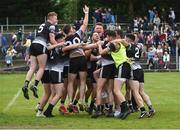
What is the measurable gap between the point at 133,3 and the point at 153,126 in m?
46.8

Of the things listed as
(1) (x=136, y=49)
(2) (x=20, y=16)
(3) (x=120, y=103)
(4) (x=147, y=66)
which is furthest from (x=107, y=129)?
(2) (x=20, y=16)

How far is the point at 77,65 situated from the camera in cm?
1466

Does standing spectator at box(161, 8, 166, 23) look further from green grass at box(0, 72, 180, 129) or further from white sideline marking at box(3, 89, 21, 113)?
green grass at box(0, 72, 180, 129)

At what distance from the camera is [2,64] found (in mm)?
42281

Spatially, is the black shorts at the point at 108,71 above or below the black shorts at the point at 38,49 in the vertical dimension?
below

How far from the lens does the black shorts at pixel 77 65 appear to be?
1466cm

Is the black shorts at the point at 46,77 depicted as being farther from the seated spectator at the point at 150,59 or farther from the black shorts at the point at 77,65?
the seated spectator at the point at 150,59

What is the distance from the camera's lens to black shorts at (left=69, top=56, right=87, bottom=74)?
1466cm

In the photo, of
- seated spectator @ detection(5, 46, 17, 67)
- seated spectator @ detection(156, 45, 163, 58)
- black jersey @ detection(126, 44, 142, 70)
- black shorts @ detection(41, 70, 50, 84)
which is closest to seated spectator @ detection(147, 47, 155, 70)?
seated spectator @ detection(156, 45, 163, 58)

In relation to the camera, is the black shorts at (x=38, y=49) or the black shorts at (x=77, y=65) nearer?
the black shorts at (x=38, y=49)

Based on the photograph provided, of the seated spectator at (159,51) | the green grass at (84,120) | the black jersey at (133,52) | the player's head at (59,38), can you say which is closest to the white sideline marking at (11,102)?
the green grass at (84,120)

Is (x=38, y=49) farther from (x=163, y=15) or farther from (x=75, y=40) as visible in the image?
(x=163, y=15)

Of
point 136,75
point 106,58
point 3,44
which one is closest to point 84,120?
point 106,58

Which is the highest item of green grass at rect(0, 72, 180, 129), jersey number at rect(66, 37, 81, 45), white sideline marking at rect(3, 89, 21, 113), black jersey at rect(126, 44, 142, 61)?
jersey number at rect(66, 37, 81, 45)
